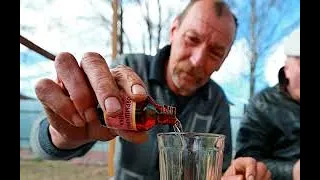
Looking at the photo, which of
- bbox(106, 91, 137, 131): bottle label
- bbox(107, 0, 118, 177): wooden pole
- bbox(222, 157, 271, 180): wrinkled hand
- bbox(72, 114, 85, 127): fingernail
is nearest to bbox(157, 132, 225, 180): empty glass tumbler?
bbox(106, 91, 137, 131): bottle label

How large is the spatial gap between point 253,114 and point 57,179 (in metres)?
0.47

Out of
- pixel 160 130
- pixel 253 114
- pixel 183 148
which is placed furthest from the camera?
pixel 253 114

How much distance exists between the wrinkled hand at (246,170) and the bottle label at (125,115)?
352 mm

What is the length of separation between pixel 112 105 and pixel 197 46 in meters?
0.51

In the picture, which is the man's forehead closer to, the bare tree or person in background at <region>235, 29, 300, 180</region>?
the bare tree

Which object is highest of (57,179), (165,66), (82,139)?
(165,66)

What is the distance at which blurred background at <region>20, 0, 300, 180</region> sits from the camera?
3.53ft

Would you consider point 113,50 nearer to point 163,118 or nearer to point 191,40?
point 191,40

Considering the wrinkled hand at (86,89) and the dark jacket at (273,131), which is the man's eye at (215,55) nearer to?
the dark jacket at (273,131)

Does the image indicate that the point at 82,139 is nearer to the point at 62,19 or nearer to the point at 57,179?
the point at 57,179

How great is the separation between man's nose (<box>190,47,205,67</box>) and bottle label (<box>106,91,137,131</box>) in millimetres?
460

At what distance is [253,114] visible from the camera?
3.59 ft

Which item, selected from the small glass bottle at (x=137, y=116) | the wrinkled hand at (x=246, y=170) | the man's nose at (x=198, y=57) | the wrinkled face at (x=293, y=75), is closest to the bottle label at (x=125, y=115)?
the small glass bottle at (x=137, y=116)
